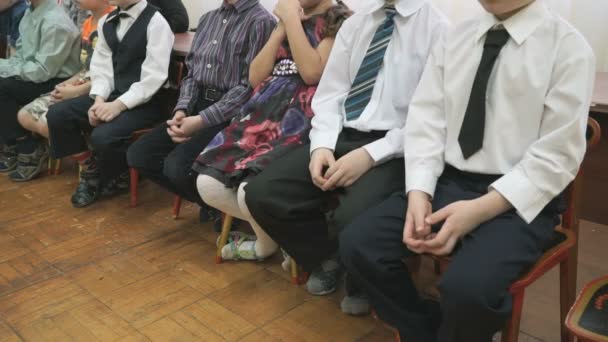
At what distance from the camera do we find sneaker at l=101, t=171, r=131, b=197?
254 centimetres

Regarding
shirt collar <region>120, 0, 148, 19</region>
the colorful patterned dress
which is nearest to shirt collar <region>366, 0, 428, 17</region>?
the colorful patterned dress

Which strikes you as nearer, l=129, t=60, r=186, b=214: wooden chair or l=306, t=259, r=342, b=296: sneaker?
l=306, t=259, r=342, b=296: sneaker

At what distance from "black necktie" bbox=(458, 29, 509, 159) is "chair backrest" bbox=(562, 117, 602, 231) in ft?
0.75

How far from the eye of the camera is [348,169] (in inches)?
54.4

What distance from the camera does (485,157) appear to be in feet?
3.88

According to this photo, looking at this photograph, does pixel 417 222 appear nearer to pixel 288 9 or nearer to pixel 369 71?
pixel 369 71

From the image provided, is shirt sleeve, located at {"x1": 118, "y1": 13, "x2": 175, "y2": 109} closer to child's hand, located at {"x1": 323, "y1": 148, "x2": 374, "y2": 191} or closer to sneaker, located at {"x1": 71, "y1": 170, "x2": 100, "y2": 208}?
sneaker, located at {"x1": 71, "y1": 170, "x2": 100, "y2": 208}

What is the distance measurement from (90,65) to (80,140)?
35 centimetres

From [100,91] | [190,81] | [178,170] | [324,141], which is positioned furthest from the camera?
[100,91]

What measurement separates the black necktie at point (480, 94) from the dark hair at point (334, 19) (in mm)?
570

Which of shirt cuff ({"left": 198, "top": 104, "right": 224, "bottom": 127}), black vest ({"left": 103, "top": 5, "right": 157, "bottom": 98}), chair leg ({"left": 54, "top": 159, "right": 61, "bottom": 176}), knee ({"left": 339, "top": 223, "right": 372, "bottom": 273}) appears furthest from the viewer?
chair leg ({"left": 54, "top": 159, "right": 61, "bottom": 176})

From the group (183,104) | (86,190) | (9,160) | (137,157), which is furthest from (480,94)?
(9,160)

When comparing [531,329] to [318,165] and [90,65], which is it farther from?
[90,65]

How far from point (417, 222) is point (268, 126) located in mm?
745
